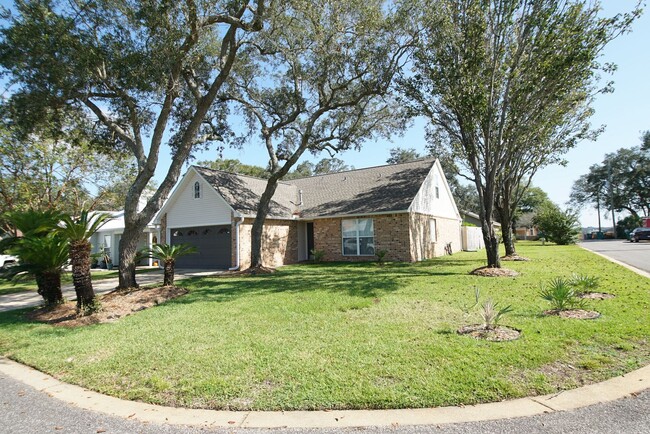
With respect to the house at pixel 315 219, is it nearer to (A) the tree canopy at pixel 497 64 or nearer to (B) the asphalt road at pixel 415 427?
(A) the tree canopy at pixel 497 64

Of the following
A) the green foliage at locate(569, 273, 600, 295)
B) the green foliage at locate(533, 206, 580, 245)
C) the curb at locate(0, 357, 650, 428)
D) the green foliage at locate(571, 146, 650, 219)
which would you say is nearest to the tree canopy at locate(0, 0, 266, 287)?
the curb at locate(0, 357, 650, 428)

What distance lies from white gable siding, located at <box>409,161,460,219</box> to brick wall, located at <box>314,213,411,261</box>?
1110 millimetres

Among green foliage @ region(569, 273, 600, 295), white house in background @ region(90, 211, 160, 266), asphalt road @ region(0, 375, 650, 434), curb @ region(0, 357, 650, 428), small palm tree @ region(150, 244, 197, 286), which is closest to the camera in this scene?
asphalt road @ region(0, 375, 650, 434)

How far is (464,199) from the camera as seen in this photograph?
60.6 metres

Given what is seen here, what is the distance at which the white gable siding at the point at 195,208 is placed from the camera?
18828 millimetres

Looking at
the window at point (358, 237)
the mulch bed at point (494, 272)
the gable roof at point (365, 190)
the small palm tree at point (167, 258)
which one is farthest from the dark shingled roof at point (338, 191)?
the small palm tree at point (167, 258)

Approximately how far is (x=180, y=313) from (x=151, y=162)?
17.5 feet

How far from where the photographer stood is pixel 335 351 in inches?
205

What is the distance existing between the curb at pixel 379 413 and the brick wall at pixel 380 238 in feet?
46.0

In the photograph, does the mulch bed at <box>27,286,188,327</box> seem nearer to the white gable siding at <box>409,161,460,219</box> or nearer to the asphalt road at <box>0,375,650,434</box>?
the asphalt road at <box>0,375,650,434</box>

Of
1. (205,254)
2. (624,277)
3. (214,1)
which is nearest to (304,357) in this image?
(624,277)

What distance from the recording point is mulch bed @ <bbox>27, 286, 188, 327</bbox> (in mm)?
7953

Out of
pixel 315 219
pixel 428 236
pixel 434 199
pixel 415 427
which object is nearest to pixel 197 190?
pixel 315 219

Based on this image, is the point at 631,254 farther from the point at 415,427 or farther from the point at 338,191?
the point at 415,427
